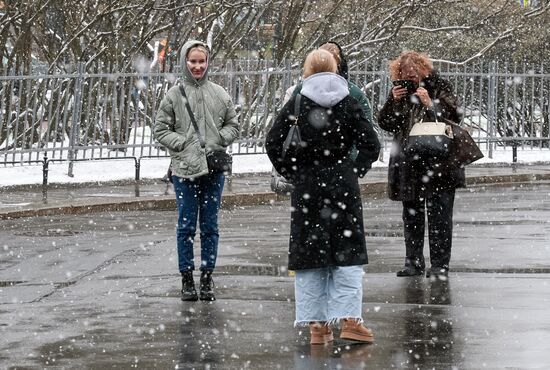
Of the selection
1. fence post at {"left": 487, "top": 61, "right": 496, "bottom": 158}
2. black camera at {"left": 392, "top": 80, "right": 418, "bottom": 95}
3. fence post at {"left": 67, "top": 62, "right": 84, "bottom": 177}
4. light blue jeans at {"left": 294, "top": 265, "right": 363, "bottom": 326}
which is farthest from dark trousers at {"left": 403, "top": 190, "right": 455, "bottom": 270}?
fence post at {"left": 487, "top": 61, "right": 496, "bottom": 158}

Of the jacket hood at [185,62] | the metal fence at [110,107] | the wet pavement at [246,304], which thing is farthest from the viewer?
the metal fence at [110,107]

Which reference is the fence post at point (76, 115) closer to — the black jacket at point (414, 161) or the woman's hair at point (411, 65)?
the black jacket at point (414, 161)

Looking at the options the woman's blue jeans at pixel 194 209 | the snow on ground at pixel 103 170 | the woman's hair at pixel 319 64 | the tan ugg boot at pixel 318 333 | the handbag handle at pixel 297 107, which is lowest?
the snow on ground at pixel 103 170

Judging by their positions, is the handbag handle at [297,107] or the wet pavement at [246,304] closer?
the wet pavement at [246,304]

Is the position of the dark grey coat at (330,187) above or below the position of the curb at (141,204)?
above

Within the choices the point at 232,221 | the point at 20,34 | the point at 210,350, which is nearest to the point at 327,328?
the point at 210,350

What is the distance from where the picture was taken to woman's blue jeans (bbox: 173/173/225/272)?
10.7 meters

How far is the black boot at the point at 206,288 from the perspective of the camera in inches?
416

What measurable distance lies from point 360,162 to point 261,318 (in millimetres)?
1409

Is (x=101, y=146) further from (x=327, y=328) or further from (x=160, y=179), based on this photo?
(x=327, y=328)

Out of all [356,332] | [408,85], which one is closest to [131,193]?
[408,85]

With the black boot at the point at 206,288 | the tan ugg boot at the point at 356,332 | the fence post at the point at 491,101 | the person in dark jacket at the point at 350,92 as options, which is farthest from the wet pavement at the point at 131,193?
the tan ugg boot at the point at 356,332

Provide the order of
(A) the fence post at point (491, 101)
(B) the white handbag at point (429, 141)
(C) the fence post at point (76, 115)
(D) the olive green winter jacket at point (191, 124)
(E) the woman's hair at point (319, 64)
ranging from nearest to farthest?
(E) the woman's hair at point (319, 64) < (D) the olive green winter jacket at point (191, 124) < (B) the white handbag at point (429, 141) < (C) the fence post at point (76, 115) < (A) the fence post at point (491, 101)

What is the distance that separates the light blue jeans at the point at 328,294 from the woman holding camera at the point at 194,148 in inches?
69.6
